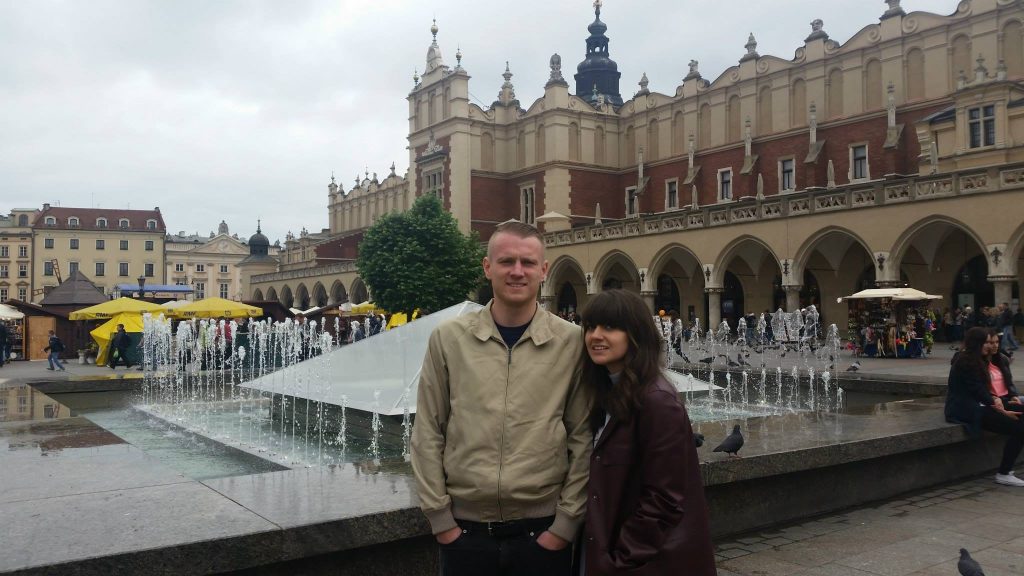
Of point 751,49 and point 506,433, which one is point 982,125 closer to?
point 751,49

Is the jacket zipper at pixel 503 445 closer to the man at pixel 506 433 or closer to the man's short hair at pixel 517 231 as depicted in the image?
the man at pixel 506 433

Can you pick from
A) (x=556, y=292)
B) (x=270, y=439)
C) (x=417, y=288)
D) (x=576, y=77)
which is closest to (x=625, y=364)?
(x=270, y=439)

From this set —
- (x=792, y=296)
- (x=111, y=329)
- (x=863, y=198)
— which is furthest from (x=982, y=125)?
(x=111, y=329)

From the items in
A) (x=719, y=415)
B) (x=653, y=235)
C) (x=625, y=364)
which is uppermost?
(x=653, y=235)

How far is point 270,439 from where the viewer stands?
8.41 meters

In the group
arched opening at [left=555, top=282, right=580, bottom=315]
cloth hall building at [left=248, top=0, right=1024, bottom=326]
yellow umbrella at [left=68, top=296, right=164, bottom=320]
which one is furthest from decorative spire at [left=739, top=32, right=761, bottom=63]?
yellow umbrella at [left=68, top=296, right=164, bottom=320]

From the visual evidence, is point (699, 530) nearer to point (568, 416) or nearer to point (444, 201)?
point (568, 416)

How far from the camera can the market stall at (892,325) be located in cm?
1942

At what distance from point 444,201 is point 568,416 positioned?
41.9 m

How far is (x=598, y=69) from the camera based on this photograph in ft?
197

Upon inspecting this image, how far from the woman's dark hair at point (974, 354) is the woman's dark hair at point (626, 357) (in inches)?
192

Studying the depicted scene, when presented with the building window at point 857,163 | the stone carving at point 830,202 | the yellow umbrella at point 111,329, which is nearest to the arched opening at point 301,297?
the yellow umbrella at point 111,329

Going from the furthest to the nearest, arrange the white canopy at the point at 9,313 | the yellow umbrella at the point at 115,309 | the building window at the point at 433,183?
the building window at the point at 433,183 < the white canopy at the point at 9,313 < the yellow umbrella at the point at 115,309

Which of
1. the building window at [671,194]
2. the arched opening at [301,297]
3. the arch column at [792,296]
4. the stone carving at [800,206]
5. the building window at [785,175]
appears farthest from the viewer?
the arched opening at [301,297]
